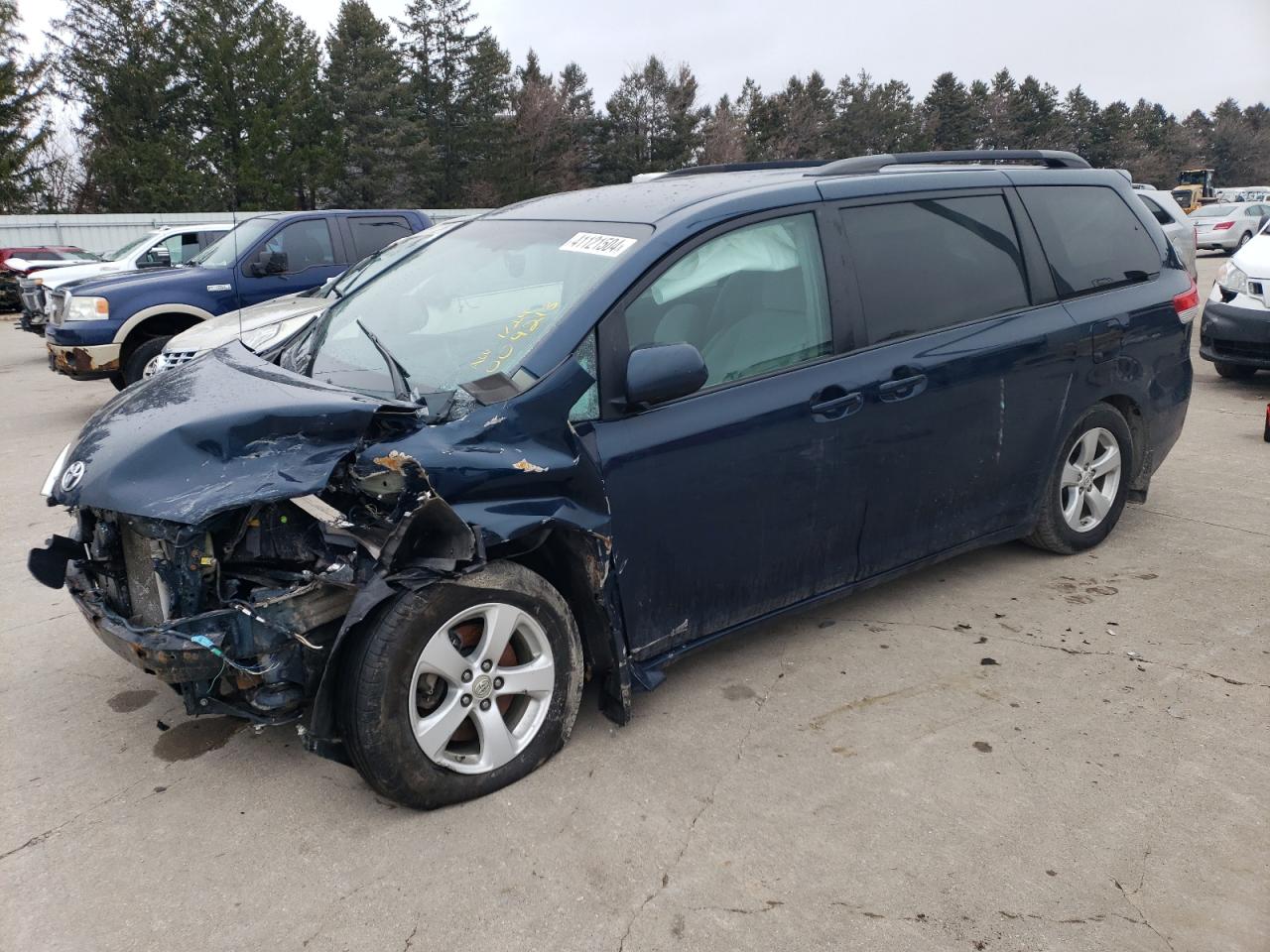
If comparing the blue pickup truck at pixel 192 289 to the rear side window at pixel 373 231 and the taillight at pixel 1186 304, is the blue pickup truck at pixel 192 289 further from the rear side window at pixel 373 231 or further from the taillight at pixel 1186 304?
the taillight at pixel 1186 304

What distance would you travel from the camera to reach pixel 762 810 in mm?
2920

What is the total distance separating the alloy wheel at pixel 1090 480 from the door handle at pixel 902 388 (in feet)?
4.03

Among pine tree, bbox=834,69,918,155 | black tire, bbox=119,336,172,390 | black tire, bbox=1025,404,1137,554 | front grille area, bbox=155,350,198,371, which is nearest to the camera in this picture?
black tire, bbox=1025,404,1137,554

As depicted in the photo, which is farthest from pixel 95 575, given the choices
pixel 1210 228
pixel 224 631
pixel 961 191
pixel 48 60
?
pixel 48 60

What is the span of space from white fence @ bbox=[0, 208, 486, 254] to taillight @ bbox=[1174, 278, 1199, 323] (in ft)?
77.0

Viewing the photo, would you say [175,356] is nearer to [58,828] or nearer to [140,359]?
[140,359]

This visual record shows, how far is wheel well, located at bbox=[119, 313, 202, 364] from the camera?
9242mm

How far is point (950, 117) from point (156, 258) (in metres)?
71.7

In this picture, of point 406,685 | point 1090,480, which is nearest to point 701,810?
point 406,685

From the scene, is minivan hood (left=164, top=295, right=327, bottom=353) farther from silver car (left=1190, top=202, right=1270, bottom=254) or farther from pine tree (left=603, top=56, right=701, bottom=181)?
pine tree (left=603, top=56, right=701, bottom=181)

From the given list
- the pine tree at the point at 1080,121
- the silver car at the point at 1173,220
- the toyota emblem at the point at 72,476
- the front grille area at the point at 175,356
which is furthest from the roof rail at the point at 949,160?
the pine tree at the point at 1080,121

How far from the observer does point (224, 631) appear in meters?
2.66

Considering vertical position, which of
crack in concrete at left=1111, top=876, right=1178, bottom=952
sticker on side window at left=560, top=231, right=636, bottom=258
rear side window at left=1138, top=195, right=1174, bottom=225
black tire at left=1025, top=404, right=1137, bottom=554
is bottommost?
crack in concrete at left=1111, top=876, right=1178, bottom=952

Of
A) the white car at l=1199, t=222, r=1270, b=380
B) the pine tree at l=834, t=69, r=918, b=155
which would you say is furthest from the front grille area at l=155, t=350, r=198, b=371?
the pine tree at l=834, t=69, r=918, b=155
